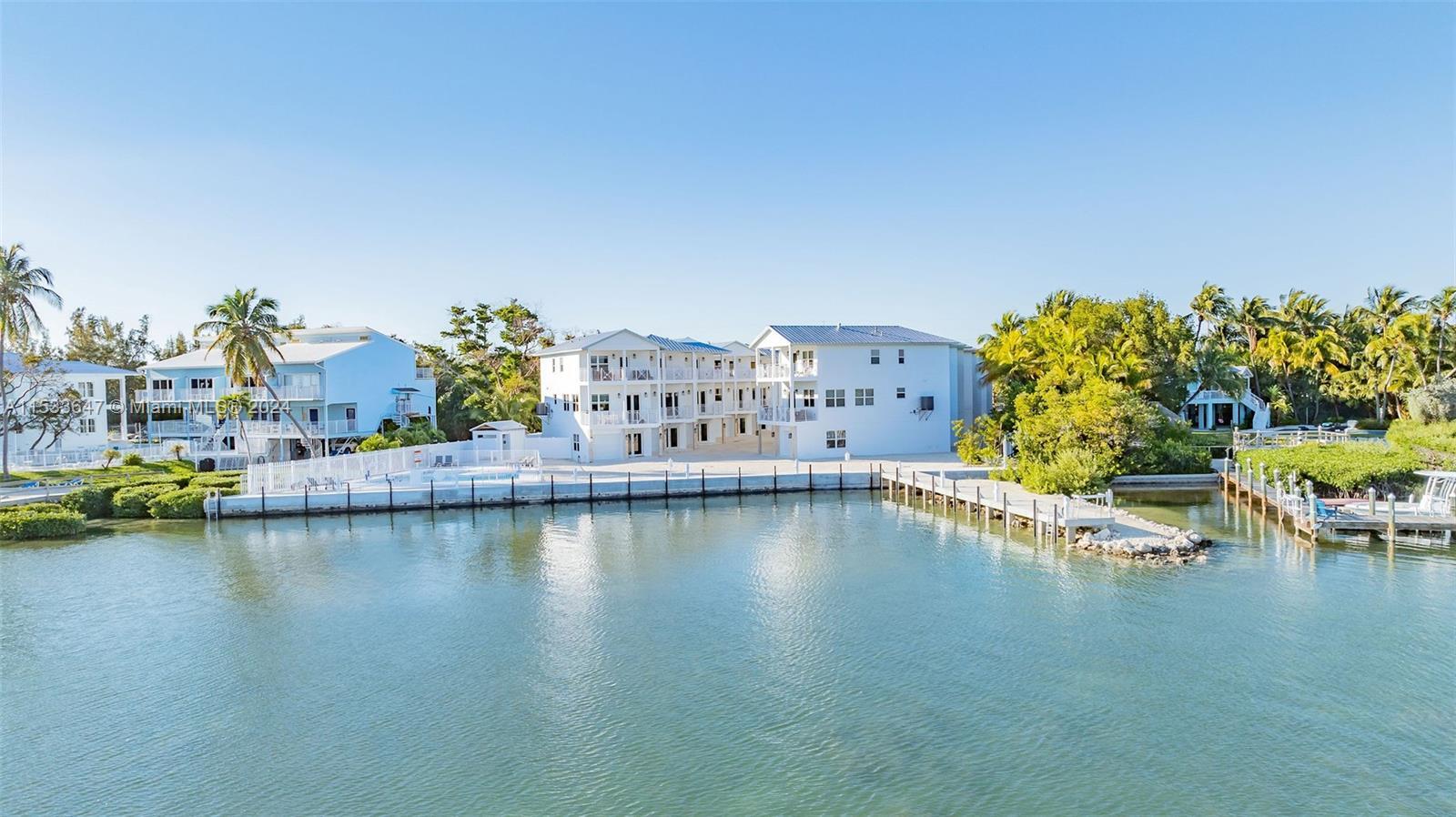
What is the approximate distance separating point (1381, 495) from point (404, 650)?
31.1 m

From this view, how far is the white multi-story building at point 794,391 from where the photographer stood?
47.6m

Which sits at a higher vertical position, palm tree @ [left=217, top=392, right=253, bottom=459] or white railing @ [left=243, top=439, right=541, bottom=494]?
palm tree @ [left=217, top=392, right=253, bottom=459]

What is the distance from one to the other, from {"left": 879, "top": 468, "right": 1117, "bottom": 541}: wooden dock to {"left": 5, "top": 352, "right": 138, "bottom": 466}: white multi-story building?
40241mm

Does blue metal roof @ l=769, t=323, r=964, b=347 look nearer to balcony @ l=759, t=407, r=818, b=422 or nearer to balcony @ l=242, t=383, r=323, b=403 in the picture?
balcony @ l=759, t=407, r=818, b=422

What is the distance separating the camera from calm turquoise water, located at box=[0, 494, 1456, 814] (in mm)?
12695

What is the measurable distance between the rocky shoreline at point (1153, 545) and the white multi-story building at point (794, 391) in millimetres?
20634

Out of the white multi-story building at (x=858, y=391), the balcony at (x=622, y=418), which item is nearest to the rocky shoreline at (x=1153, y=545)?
the white multi-story building at (x=858, y=391)

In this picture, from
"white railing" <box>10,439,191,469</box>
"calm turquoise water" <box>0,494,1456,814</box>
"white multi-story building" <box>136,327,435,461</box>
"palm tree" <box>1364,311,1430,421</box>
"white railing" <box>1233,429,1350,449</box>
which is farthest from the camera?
"palm tree" <box>1364,311,1430,421</box>

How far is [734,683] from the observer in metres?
16.4

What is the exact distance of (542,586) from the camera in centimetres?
2362

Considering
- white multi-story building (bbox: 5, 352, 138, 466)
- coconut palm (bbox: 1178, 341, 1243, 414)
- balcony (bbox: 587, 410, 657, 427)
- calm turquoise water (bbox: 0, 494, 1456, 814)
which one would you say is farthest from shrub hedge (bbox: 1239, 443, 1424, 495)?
white multi-story building (bbox: 5, 352, 138, 466)

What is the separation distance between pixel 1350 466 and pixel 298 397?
4711 cm

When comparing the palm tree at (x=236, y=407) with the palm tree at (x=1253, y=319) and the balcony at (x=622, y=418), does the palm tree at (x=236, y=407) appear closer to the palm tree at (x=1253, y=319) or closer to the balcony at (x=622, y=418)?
the balcony at (x=622, y=418)

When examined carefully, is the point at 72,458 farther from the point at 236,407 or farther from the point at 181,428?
the point at 181,428
